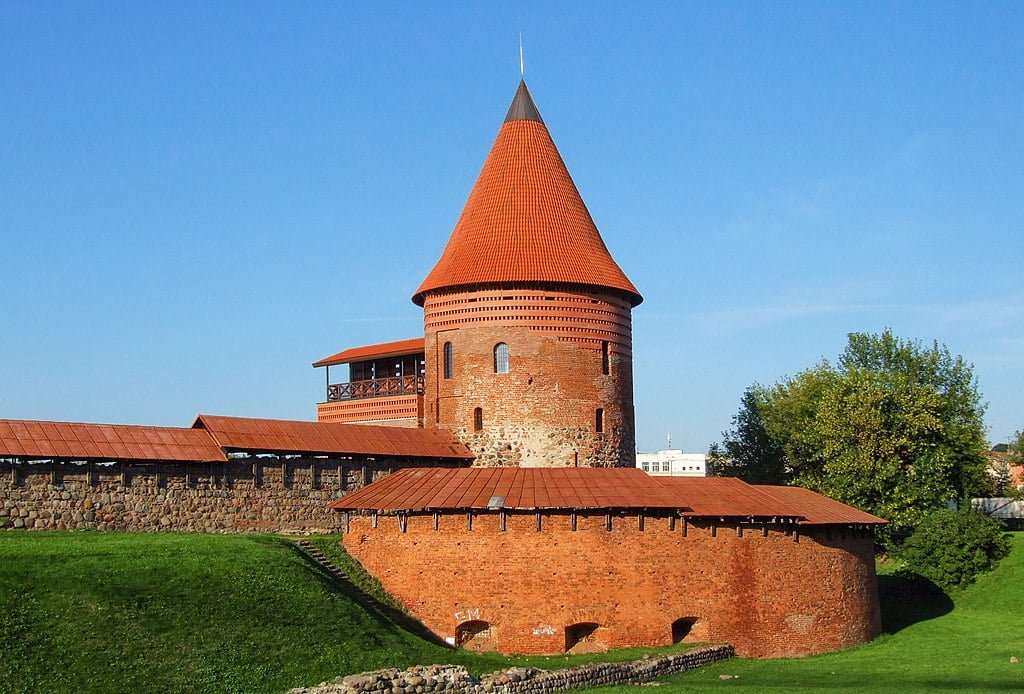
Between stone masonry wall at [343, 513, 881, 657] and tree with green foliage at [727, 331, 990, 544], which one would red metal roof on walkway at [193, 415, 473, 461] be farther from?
tree with green foliage at [727, 331, 990, 544]

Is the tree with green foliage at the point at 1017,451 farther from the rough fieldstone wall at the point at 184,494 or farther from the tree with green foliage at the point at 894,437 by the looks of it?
the rough fieldstone wall at the point at 184,494

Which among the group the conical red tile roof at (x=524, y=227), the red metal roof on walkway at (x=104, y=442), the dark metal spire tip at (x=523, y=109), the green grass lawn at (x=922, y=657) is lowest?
the green grass lawn at (x=922, y=657)

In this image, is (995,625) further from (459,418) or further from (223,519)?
(223,519)

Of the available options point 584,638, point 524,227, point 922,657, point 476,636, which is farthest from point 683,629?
point 524,227

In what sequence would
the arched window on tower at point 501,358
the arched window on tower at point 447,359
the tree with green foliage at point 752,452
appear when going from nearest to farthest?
1. the arched window on tower at point 501,358
2. the arched window on tower at point 447,359
3. the tree with green foliage at point 752,452

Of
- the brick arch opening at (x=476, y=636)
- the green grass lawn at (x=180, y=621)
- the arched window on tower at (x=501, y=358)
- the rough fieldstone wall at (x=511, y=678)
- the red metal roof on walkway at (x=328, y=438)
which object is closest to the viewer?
the green grass lawn at (x=180, y=621)

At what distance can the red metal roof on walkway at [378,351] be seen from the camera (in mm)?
32562

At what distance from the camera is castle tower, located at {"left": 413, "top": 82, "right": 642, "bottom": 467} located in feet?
92.4

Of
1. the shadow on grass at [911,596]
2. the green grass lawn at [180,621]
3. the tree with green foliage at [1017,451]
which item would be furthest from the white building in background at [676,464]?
the green grass lawn at [180,621]

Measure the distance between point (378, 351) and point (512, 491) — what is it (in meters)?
11.9

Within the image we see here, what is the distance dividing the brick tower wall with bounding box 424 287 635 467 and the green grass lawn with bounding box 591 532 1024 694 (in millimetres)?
7474

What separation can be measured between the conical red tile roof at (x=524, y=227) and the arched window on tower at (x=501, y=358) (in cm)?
155

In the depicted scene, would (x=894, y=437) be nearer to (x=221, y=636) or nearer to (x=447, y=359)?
(x=447, y=359)

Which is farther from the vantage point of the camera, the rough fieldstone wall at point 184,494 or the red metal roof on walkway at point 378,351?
the red metal roof on walkway at point 378,351
